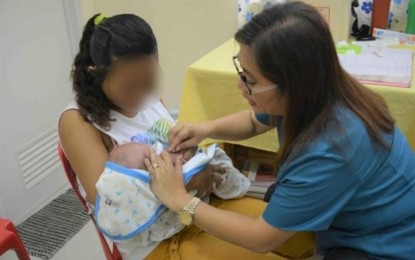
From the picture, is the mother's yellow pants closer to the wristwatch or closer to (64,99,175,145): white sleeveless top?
the wristwatch

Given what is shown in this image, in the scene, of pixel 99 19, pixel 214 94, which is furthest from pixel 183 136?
pixel 214 94

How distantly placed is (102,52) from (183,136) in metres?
0.33

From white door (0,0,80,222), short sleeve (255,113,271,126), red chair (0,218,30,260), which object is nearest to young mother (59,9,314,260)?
short sleeve (255,113,271,126)

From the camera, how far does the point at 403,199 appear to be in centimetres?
102

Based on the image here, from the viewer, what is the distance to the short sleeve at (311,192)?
2.96ft

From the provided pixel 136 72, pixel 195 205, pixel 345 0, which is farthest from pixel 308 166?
pixel 345 0

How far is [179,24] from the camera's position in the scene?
8.77ft

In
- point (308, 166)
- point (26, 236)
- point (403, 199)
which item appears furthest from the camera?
point (26, 236)

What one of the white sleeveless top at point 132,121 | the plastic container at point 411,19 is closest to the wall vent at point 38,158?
the white sleeveless top at point 132,121

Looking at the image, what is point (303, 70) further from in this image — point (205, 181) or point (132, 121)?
point (132, 121)

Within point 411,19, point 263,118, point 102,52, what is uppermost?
point 102,52

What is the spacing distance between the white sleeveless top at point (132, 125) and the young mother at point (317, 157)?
0.68 ft

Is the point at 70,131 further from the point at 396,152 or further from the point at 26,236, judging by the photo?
the point at 26,236

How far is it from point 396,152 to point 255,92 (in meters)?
0.36
